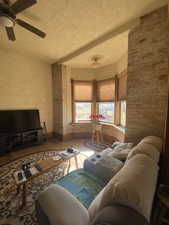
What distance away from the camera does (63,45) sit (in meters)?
2.91

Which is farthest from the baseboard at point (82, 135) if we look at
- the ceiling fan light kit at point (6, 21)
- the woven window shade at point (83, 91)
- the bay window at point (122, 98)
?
the ceiling fan light kit at point (6, 21)

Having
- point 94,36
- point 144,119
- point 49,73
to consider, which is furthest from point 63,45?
point 144,119

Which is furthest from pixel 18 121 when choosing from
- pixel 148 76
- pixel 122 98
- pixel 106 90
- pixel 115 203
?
pixel 148 76

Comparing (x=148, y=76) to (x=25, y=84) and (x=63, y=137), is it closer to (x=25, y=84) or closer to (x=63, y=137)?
(x=63, y=137)

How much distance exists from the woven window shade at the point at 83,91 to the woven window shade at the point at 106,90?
32cm

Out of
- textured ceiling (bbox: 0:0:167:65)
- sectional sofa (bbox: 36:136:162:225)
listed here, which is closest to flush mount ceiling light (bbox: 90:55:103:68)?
textured ceiling (bbox: 0:0:167:65)

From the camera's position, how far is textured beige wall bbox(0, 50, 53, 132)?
3.23m

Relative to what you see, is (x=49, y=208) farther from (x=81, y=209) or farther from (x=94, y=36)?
(x=94, y=36)

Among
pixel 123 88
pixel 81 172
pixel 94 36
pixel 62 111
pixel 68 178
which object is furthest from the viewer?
pixel 62 111

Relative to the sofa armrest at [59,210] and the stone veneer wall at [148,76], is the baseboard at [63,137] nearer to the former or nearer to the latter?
the stone veneer wall at [148,76]

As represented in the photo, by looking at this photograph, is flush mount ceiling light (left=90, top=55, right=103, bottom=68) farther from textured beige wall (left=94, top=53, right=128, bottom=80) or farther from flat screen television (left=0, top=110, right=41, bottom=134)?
flat screen television (left=0, top=110, right=41, bottom=134)

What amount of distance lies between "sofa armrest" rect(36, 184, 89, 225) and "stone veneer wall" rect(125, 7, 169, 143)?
1.78 meters

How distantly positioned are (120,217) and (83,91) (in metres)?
4.07

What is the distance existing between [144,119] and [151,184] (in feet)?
5.05
